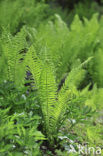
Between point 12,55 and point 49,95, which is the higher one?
point 12,55

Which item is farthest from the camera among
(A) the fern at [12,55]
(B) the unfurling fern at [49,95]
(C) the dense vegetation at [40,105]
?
(A) the fern at [12,55]

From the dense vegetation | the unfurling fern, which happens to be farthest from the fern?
the unfurling fern

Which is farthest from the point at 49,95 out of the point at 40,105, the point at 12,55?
the point at 12,55

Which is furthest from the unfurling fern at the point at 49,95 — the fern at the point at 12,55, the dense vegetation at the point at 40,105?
the fern at the point at 12,55

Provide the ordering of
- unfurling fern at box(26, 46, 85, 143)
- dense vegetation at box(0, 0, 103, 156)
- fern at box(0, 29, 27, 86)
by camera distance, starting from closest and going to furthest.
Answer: dense vegetation at box(0, 0, 103, 156) → unfurling fern at box(26, 46, 85, 143) → fern at box(0, 29, 27, 86)

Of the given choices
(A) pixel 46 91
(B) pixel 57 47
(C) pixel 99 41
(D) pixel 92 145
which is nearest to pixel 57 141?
(D) pixel 92 145

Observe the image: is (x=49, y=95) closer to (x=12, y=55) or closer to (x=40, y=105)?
(x=40, y=105)

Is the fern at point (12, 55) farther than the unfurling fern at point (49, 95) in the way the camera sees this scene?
Yes

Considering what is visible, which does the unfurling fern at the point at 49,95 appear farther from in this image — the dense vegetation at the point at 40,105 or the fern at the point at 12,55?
the fern at the point at 12,55

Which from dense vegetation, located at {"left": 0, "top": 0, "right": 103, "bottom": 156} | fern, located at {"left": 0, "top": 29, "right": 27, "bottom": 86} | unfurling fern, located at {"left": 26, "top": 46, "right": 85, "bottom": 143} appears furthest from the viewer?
fern, located at {"left": 0, "top": 29, "right": 27, "bottom": 86}

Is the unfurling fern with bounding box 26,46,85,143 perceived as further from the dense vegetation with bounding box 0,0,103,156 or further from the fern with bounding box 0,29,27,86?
the fern with bounding box 0,29,27,86

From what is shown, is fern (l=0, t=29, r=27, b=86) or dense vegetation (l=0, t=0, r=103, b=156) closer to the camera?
dense vegetation (l=0, t=0, r=103, b=156)

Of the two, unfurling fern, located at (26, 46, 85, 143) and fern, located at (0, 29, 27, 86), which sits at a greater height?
fern, located at (0, 29, 27, 86)

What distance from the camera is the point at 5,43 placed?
1475mm
